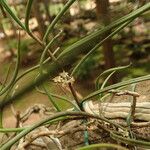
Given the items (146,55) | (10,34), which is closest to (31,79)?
(146,55)

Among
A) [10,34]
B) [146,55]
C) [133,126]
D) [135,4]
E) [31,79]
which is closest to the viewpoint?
[31,79]

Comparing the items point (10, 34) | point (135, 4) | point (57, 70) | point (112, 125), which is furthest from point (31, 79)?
point (10, 34)

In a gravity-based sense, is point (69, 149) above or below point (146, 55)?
above

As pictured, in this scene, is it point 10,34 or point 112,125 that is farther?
point 10,34

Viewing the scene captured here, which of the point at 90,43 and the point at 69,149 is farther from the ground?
the point at 90,43

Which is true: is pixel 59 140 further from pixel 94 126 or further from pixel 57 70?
pixel 57 70

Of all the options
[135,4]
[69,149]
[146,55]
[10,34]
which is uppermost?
[135,4]

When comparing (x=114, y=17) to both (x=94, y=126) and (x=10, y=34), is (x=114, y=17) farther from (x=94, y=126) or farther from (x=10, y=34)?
(x=10, y=34)

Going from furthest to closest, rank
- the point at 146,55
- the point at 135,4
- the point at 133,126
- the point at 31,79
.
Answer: the point at 146,55 → the point at 133,126 → the point at 135,4 → the point at 31,79

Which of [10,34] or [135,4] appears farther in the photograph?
[10,34]
